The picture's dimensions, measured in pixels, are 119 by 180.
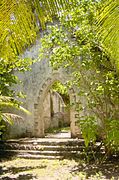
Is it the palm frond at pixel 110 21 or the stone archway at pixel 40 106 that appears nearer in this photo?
the palm frond at pixel 110 21

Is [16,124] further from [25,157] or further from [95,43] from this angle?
[95,43]

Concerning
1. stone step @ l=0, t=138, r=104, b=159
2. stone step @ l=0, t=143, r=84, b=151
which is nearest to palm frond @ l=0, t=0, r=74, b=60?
stone step @ l=0, t=138, r=104, b=159

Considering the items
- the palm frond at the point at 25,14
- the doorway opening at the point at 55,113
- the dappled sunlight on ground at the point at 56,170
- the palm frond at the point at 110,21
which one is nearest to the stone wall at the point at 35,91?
the dappled sunlight on ground at the point at 56,170

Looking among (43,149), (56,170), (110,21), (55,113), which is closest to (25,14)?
(110,21)

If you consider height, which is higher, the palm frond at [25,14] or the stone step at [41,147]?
the palm frond at [25,14]

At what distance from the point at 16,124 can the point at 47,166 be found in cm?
459

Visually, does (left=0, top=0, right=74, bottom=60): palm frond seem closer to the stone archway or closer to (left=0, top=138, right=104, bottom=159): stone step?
(left=0, top=138, right=104, bottom=159): stone step

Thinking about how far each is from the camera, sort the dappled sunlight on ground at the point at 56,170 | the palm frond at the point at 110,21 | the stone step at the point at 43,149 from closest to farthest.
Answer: the palm frond at the point at 110,21 < the dappled sunlight on ground at the point at 56,170 < the stone step at the point at 43,149

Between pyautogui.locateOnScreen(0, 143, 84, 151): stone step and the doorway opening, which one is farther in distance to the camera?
the doorway opening

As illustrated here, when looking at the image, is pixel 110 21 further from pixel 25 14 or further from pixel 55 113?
pixel 55 113

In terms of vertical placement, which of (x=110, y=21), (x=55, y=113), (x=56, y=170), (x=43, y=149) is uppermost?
Result: (x=110, y=21)

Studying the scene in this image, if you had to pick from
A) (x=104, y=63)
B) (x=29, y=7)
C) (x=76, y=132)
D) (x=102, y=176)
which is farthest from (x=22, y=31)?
(x=76, y=132)

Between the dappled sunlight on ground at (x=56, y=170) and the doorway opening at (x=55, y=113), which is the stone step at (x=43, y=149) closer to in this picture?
the dappled sunlight on ground at (x=56, y=170)

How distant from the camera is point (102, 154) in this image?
8695mm
